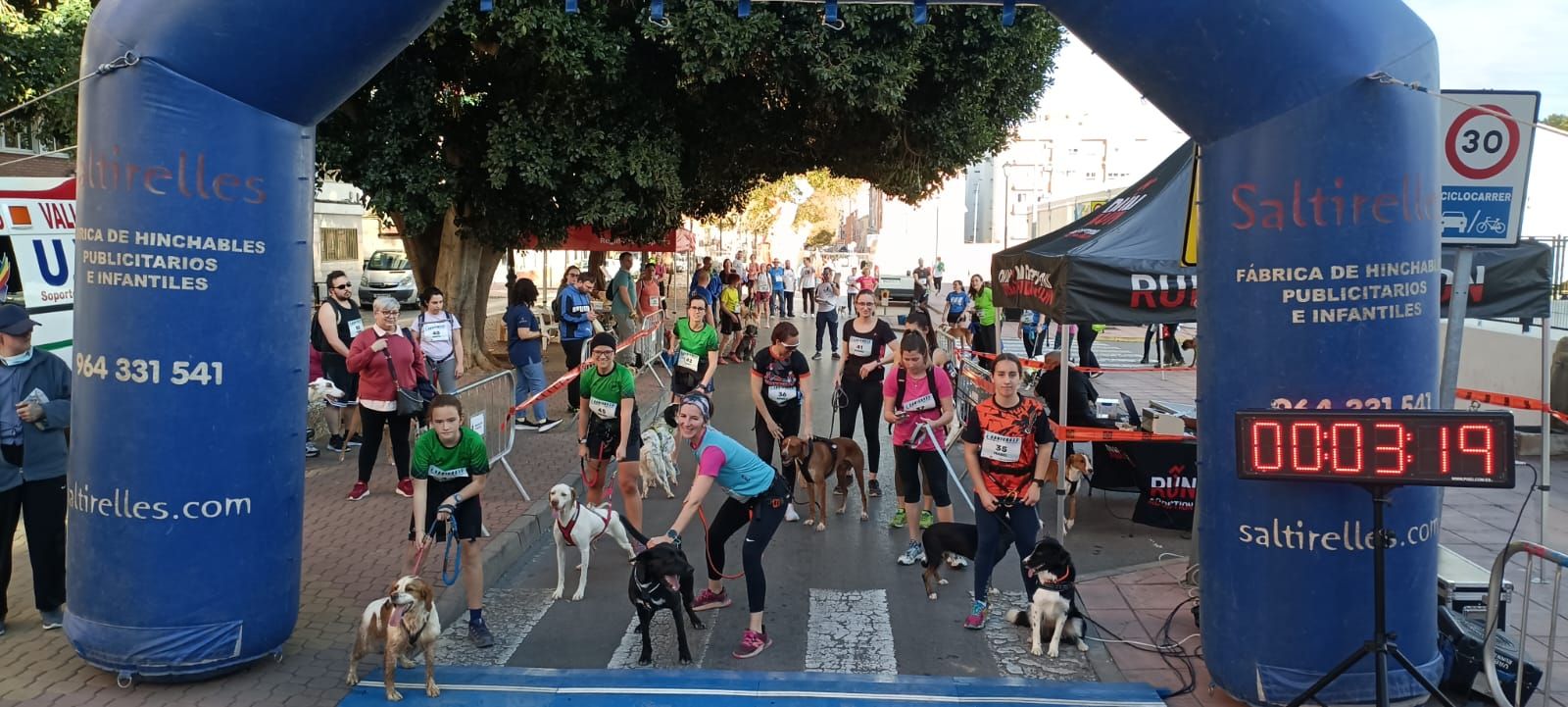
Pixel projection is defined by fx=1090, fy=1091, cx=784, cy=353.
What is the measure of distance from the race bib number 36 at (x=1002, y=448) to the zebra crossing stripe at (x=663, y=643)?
2022 mm

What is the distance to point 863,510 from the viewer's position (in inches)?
376

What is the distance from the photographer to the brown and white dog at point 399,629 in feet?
18.0

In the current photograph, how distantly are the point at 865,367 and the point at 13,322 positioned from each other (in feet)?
20.7

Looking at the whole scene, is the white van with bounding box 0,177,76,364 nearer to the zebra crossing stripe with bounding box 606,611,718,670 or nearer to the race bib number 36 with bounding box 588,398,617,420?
the race bib number 36 with bounding box 588,398,617,420

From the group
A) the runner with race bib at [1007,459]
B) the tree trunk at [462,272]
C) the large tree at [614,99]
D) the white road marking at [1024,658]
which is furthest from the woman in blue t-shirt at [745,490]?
the tree trunk at [462,272]

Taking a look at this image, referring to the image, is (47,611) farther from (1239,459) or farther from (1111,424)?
(1111,424)

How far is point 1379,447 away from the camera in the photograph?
15.2 ft

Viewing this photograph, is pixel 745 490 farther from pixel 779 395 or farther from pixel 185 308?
pixel 185 308

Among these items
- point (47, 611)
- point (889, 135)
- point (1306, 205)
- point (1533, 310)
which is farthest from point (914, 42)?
point (47, 611)

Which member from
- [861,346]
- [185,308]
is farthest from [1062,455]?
[185,308]

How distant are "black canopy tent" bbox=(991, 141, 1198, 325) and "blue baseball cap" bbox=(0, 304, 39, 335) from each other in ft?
20.9

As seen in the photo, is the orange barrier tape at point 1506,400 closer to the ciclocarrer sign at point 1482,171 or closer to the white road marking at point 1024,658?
the ciclocarrer sign at point 1482,171

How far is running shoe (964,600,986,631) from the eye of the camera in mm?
6695

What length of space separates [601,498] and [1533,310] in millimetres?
7381
